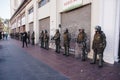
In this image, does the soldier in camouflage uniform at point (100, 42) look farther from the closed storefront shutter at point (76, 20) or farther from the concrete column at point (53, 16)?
the concrete column at point (53, 16)

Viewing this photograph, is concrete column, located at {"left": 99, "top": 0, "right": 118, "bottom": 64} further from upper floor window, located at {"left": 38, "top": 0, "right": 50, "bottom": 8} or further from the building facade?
upper floor window, located at {"left": 38, "top": 0, "right": 50, "bottom": 8}

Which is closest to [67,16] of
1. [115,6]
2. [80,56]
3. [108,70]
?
[80,56]

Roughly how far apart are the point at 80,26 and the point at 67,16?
Result: 2.29 meters

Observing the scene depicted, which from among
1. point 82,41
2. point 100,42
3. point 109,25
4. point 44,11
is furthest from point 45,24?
point 100,42

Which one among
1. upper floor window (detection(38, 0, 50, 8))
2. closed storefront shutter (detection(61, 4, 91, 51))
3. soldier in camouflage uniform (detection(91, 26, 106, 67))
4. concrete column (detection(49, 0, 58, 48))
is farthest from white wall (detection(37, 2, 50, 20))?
soldier in camouflage uniform (detection(91, 26, 106, 67))

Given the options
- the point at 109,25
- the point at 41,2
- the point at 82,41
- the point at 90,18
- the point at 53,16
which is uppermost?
the point at 41,2

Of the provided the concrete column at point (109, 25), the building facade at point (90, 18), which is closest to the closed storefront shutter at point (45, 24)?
the building facade at point (90, 18)

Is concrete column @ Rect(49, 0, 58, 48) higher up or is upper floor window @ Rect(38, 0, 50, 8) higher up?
upper floor window @ Rect(38, 0, 50, 8)

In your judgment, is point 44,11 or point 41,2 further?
point 41,2

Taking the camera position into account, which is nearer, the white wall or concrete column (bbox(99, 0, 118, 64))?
concrete column (bbox(99, 0, 118, 64))

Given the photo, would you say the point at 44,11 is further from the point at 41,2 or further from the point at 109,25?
the point at 109,25

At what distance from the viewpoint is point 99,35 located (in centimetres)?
845

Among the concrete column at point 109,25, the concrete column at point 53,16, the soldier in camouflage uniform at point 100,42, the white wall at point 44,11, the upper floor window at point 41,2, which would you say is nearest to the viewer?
the soldier in camouflage uniform at point 100,42

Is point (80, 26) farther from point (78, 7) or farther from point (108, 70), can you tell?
point (108, 70)
